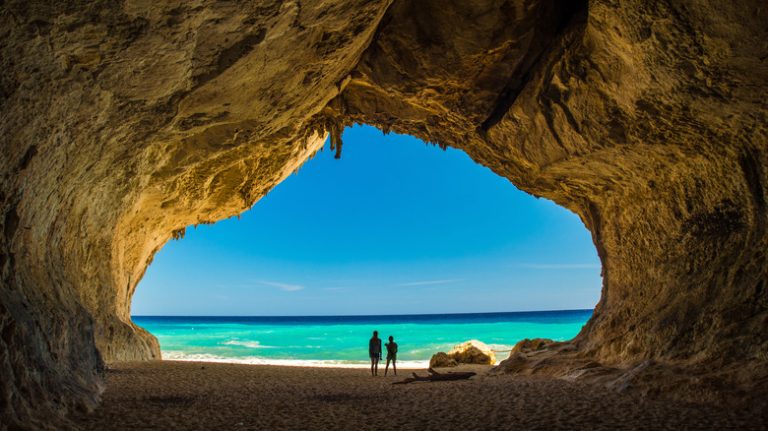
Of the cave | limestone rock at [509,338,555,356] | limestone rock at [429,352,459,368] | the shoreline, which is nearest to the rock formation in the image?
limestone rock at [429,352,459,368]

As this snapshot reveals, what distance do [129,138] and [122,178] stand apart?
2.29 meters

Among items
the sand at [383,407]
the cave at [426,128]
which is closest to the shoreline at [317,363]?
the cave at [426,128]

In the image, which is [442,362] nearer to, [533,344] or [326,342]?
[533,344]

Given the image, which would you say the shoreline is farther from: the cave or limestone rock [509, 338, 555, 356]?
the cave

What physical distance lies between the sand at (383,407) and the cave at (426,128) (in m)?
0.76

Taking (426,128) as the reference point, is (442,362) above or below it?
below

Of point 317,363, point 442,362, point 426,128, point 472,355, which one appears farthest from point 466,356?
point 426,128

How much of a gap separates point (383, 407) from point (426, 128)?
850 centimetres

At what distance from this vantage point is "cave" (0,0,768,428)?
5.57 meters

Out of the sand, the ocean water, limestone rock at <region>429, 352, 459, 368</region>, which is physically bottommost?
the ocean water

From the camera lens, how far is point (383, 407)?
26.1ft

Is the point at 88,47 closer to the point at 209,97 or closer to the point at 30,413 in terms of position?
the point at 209,97

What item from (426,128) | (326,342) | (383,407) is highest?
(426,128)

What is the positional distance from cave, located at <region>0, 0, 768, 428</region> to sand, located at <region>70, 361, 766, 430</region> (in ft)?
2.48
